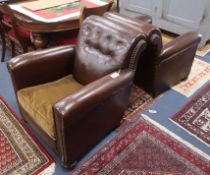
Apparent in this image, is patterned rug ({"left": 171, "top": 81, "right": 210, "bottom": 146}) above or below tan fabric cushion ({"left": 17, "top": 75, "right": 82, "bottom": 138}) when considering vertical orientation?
below

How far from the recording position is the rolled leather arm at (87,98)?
1.13 m

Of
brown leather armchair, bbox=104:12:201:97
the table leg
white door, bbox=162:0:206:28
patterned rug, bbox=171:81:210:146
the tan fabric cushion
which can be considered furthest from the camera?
white door, bbox=162:0:206:28

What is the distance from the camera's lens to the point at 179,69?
2117mm

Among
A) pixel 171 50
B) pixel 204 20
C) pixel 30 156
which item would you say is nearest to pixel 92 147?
pixel 30 156

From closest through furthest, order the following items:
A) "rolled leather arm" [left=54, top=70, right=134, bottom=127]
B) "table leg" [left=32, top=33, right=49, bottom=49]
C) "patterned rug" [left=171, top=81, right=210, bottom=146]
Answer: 1. "rolled leather arm" [left=54, top=70, right=134, bottom=127]
2. "patterned rug" [left=171, top=81, right=210, bottom=146]
3. "table leg" [left=32, top=33, right=49, bottom=49]

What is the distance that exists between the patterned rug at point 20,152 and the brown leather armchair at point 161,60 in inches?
42.9

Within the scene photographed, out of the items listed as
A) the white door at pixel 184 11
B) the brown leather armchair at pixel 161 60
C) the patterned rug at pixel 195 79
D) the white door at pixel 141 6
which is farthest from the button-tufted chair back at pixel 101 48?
the white door at pixel 141 6

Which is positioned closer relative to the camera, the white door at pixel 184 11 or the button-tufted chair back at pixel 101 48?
the button-tufted chair back at pixel 101 48

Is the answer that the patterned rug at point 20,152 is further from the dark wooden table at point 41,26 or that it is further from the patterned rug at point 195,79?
the patterned rug at point 195,79

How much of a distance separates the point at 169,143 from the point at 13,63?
133 centimetres

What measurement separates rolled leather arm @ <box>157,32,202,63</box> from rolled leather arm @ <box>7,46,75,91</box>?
0.77 m

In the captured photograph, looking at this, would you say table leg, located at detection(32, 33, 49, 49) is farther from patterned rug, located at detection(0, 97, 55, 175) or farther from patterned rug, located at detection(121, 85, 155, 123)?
patterned rug, located at detection(121, 85, 155, 123)

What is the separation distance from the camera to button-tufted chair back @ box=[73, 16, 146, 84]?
1.44 meters

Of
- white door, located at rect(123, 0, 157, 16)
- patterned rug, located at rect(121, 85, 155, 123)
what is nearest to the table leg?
patterned rug, located at rect(121, 85, 155, 123)
